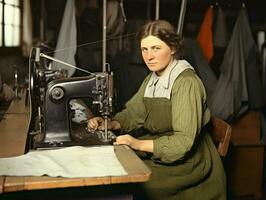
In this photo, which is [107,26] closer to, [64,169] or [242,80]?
[242,80]

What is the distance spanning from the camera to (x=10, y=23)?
3471 mm

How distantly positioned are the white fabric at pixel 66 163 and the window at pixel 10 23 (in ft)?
6.96

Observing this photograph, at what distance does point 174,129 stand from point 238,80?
5.34ft

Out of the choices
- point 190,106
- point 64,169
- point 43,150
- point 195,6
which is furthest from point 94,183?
point 195,6

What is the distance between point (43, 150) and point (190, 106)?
0.68 metres

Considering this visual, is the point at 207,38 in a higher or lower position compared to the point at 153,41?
higher

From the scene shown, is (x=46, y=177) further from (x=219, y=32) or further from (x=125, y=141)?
(x=219, y=32)

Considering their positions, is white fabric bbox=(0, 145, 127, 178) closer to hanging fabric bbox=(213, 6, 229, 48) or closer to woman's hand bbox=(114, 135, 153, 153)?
woman's hand bbox=(114, 135, 153, 153)

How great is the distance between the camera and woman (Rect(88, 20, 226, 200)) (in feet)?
5.89

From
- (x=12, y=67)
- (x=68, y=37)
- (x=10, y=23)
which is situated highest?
(x=10, y=23)

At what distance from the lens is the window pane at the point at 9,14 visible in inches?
133

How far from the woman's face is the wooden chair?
43 cm

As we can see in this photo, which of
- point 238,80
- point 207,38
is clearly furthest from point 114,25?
point 238,80

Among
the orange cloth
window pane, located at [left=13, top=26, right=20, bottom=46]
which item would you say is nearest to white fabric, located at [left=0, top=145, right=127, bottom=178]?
the orange cloth
